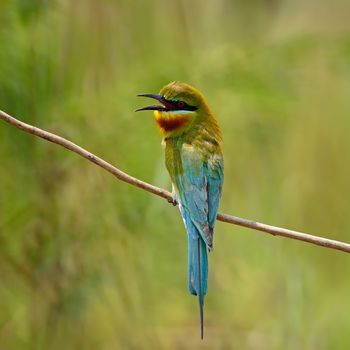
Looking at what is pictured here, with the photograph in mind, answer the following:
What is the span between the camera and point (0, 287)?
10.5 ft

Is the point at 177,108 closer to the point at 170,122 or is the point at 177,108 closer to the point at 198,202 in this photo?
the point at 170,122

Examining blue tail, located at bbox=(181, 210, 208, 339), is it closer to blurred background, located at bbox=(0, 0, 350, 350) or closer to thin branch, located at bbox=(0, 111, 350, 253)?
thin branch, located at bbox=(0, 111, 350, 253)

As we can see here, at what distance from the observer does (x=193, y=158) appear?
2.98 metres

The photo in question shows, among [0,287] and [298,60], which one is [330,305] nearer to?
[298,60]

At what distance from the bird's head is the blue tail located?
35 centimetres

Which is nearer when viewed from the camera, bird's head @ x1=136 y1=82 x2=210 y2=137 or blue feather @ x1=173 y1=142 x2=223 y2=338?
blue feather @ x1=173 y1=142 x2=223 y2=338

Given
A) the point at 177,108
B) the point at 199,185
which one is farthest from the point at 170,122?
the point at 199,185

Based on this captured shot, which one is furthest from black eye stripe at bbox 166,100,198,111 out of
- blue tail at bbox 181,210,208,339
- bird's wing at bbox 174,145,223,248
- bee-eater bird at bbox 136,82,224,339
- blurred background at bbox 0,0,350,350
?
blue tail at bbox 181,210,208,339

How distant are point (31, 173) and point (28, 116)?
0.18 m

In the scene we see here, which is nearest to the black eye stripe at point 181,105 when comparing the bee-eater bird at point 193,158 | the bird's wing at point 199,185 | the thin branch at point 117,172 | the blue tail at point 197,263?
the bee-eater bird at point 193,158

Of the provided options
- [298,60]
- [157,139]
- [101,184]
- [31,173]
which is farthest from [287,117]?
[31,173]

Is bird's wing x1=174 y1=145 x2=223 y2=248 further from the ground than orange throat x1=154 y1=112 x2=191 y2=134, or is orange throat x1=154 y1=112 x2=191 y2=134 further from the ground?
orange throat x1=154 y1=112 x2=191 y2=134

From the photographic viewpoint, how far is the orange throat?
304 cm

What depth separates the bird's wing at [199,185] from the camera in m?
2.80
